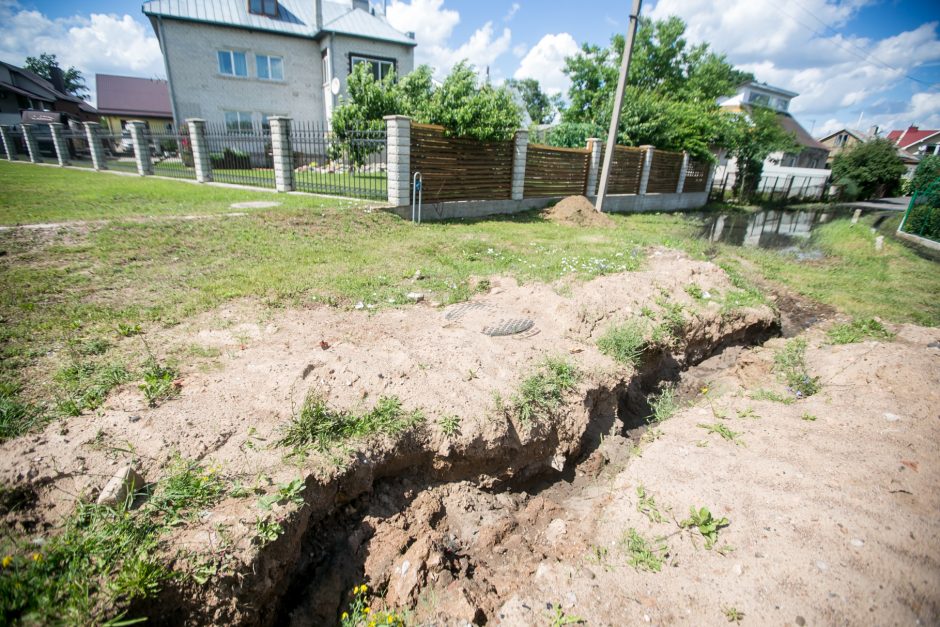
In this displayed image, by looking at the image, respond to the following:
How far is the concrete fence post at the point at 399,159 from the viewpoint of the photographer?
9109 mm

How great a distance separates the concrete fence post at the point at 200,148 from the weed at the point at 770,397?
15.0m

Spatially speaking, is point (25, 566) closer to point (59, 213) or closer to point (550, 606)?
point (550, 606)

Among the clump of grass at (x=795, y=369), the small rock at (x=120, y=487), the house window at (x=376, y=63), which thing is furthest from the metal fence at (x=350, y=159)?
the house window at (x=376, y=63)

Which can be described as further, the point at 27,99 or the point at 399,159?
the point at 27,99

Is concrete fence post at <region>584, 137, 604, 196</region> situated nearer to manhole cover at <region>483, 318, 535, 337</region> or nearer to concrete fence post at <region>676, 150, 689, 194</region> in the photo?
concrete fence post at <region>676, 150, 689, 194</region>

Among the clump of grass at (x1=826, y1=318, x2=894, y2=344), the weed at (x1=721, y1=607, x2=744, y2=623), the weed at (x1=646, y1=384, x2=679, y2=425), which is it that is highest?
the clump of grass at (x1=826, y1=318, x2=894, y2=344)

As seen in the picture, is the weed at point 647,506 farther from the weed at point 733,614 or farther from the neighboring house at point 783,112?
the neighboring house at point 783,112

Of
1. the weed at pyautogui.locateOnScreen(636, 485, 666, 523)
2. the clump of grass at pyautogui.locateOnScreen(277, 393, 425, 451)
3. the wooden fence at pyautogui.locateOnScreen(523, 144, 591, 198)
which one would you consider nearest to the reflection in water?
the wooden fence at pyautogui.locateOnScreen(523, 144, 591, 198)

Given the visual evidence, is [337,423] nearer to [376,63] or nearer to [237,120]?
[237,120]

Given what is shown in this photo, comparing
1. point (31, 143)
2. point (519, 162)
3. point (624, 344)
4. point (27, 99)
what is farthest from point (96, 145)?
point (27, 99)

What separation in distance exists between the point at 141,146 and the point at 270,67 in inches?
377

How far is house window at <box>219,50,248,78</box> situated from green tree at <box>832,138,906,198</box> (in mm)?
38186

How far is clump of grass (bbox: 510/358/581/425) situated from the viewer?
3.22 meters

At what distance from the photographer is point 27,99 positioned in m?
32.0
